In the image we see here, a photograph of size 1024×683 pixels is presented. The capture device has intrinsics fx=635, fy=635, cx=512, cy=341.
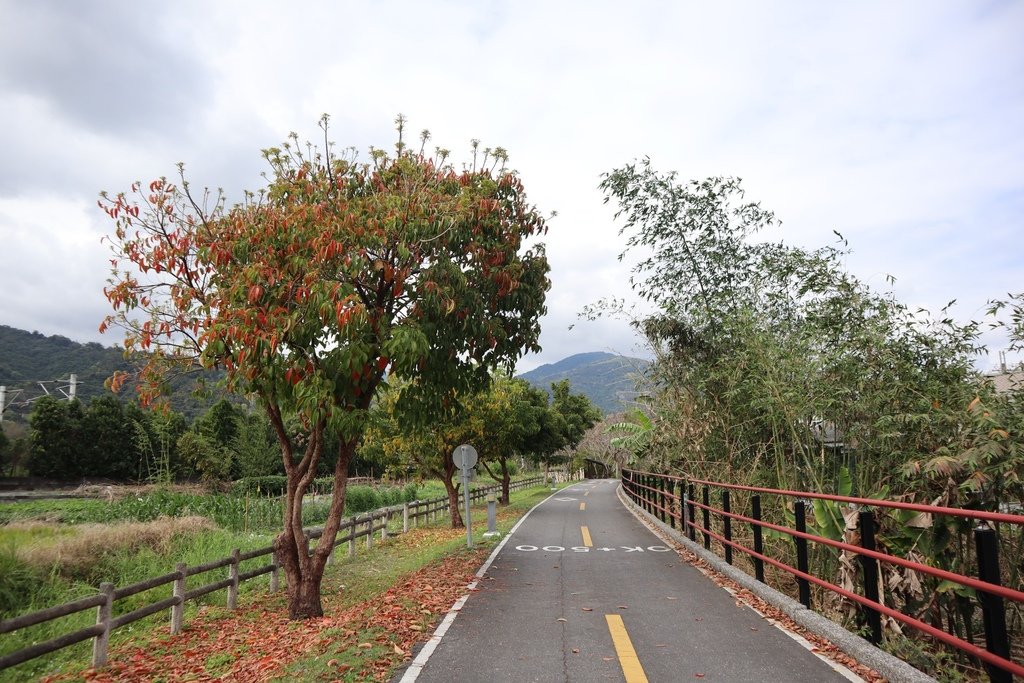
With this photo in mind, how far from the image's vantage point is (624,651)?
244 inches

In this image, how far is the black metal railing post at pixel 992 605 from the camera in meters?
3.96

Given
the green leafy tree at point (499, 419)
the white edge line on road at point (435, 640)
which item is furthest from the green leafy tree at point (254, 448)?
the white edge line on road at point (435, 640)

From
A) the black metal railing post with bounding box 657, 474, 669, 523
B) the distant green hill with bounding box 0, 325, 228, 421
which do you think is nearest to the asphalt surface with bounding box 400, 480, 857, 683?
the black metal railing post with bounding box 657, 474, 669, 523

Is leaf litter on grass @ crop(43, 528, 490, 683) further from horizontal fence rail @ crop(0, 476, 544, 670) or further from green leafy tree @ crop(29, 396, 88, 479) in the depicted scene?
green leafy tree @ crop(29, 396, 88, 479)

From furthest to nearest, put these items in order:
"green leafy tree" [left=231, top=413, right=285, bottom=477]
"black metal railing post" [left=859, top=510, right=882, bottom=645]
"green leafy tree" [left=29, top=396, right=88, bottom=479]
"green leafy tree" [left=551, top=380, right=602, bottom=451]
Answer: "green leafy tree" [left=551, top=380, right=602, bottom=451] → "green leafy tree" [left=29, top=396, right=88, bottom=479] → "green leafy tree" [left=231, top=413, right=285, bottom=477] → "black metal railing post" [left=859, top=510, right=882, bottom=645]

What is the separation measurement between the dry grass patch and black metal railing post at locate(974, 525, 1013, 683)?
14599 millimetres

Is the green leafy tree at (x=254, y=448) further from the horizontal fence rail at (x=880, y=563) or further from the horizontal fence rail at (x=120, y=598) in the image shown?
the horizontal fence rail at (x=880, y=563)

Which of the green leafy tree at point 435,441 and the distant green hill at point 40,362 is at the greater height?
the distant green hill at point 40,362

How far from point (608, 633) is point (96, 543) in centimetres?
1185

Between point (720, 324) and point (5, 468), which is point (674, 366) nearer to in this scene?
point (720, 324)

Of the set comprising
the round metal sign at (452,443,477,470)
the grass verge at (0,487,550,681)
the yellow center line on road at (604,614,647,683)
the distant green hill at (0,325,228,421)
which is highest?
the distant green hill at (0,325,228,421)

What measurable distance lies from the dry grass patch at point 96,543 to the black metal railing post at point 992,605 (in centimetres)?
1460

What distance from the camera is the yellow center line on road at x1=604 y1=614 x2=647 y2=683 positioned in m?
5.47

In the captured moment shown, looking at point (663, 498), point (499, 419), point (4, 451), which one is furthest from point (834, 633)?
point (4, 451)
